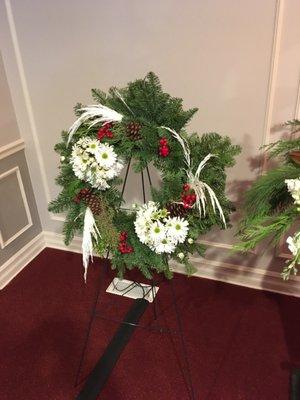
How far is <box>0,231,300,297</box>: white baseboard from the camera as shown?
2.05 metres

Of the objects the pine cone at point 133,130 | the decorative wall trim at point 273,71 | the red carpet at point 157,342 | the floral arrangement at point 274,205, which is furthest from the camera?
the red carpet at point 157,342

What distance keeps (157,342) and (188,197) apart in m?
0.94

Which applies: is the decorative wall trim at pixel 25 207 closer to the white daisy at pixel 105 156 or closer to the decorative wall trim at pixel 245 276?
the decorative wall trim at pixel 245 276

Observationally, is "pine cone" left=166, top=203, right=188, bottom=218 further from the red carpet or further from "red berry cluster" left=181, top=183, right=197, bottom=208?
the red carpet

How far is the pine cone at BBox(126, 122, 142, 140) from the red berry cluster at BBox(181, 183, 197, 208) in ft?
0.80

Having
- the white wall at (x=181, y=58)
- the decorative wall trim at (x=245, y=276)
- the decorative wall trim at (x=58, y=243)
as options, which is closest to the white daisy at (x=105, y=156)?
the white wall at (x=181, y=58)

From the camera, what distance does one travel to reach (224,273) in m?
2.17

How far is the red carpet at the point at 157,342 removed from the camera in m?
1.61

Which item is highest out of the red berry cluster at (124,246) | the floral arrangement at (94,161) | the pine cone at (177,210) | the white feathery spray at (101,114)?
the white feathery spray at (101,114)

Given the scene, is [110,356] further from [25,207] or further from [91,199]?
[25,207]

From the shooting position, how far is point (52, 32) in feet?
6.26

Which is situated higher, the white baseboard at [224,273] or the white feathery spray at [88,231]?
the white feathery spray at [88,231]

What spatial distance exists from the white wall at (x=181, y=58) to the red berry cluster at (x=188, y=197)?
698mm

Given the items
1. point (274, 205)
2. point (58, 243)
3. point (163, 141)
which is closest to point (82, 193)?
point (163, 141)
